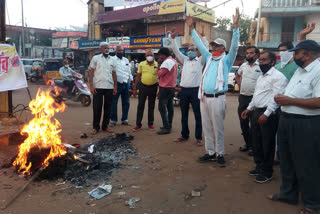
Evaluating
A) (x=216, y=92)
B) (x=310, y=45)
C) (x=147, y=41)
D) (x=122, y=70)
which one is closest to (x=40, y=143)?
(x=216, y=92)

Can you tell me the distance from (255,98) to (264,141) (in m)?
0.62

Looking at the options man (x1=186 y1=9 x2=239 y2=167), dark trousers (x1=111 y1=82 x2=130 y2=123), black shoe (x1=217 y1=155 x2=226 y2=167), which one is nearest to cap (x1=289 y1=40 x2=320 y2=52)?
man (x1=186 y1=9 x2=239 y2=167)

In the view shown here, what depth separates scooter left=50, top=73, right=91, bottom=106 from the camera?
411 inches

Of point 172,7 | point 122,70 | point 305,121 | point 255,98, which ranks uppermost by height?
point 172,7

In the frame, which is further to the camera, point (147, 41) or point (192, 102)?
point (147, 41)

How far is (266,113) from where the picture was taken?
11.5 feet

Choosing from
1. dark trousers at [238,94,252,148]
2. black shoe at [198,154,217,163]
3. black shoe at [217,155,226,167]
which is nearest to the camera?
black shoe at [217,155,226,167]

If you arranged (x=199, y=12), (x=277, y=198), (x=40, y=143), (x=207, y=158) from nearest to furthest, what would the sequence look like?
(x=277, y=198) → (x=40, y=143) → (x=207, y=158) → (x=199, y=12)

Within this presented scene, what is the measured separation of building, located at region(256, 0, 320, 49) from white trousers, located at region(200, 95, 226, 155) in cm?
1635

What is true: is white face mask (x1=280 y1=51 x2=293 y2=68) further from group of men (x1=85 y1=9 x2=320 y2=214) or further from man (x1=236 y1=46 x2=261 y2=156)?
man (x1=236 y1=46 x2=261 y2=156)

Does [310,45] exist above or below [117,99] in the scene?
above

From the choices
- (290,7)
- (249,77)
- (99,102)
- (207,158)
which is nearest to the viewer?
(207,158)

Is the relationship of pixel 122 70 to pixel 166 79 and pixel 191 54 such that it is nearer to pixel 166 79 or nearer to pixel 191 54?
pixel 166 79

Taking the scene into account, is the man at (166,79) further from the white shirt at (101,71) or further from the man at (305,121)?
the man at (305,121)
